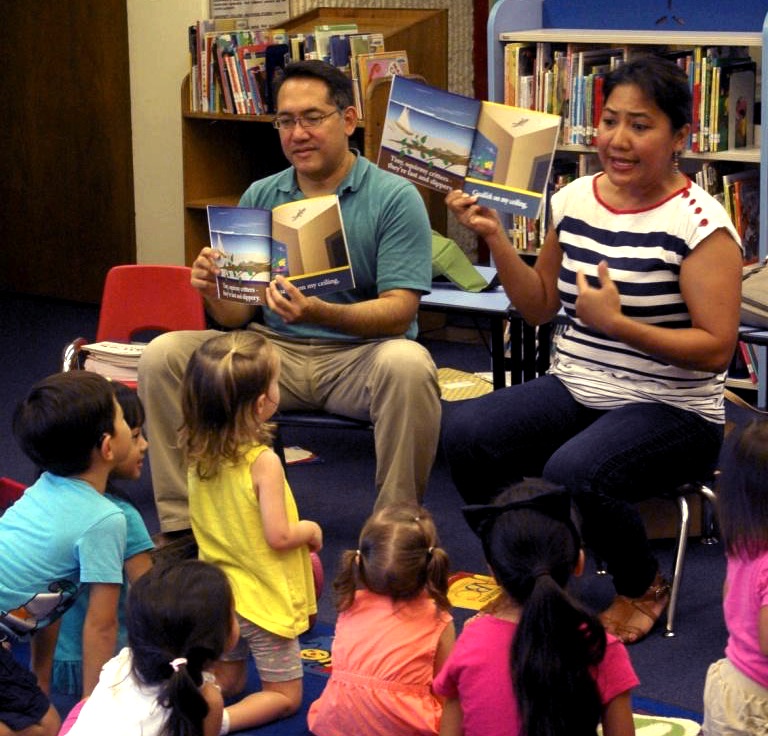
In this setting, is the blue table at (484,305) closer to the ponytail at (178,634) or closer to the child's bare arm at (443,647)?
the child's bare arm at (443,647)

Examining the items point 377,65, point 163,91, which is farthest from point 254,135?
point 377,65

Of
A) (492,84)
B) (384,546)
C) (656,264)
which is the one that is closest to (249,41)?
(492,84)

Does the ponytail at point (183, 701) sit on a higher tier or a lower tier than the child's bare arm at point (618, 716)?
higher

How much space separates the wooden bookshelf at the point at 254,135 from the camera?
538cm

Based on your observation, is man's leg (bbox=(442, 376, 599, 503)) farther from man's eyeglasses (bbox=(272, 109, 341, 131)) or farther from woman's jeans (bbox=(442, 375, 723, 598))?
man's eyeglasses (bbox=(272, 109, 341, 131))

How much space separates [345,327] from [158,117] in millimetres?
3015

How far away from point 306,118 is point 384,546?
4.39ft

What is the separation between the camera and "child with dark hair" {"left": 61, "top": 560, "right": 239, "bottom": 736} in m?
1.88

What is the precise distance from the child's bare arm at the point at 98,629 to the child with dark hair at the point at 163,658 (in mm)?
438

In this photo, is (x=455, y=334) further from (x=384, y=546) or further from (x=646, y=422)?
(x=384, y=546)

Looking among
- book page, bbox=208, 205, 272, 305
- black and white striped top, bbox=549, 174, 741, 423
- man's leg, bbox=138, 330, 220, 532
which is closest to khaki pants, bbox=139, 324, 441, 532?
man's leg, bbox=138, 330, 220, 532

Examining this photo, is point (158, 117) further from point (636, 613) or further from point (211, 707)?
point (211, 707)

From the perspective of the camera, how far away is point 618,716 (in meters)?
1.93

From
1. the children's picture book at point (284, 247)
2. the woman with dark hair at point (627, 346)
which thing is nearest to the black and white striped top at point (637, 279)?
the woman with dark hair at point (627, 346)
